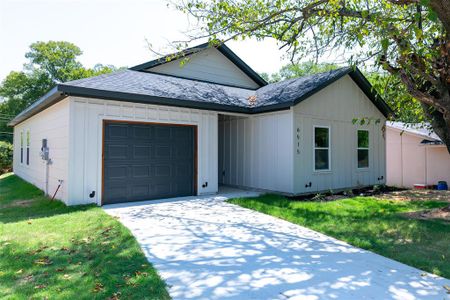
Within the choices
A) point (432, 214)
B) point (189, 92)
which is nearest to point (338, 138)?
point (432, 214)

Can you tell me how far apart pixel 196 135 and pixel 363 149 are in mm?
6668

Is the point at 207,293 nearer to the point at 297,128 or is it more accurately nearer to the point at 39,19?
the point at 297,128

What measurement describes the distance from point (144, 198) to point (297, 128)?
195 inches

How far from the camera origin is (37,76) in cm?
3353

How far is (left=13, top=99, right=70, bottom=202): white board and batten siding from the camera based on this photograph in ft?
24.5

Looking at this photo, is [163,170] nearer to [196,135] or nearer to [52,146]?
[196,135]

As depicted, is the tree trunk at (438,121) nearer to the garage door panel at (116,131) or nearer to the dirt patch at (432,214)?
the dirt patch at (432,214)

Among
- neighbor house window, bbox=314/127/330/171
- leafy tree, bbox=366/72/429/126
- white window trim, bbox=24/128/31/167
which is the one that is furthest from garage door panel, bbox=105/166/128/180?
white window trim, bbox=24/128/31/167

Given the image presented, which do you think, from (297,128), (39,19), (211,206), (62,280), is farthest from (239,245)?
(39,19)

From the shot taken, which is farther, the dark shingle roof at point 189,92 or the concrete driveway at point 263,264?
the dark shingle roof at point 189,92

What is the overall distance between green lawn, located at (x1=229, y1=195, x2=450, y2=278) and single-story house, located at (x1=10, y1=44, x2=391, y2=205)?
1535mm

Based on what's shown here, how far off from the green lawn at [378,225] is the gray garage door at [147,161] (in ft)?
6.20

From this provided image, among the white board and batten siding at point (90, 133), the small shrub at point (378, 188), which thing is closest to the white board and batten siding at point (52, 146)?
the white board and batten siding at point (90, 133)

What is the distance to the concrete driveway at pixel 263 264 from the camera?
3.18 meters
